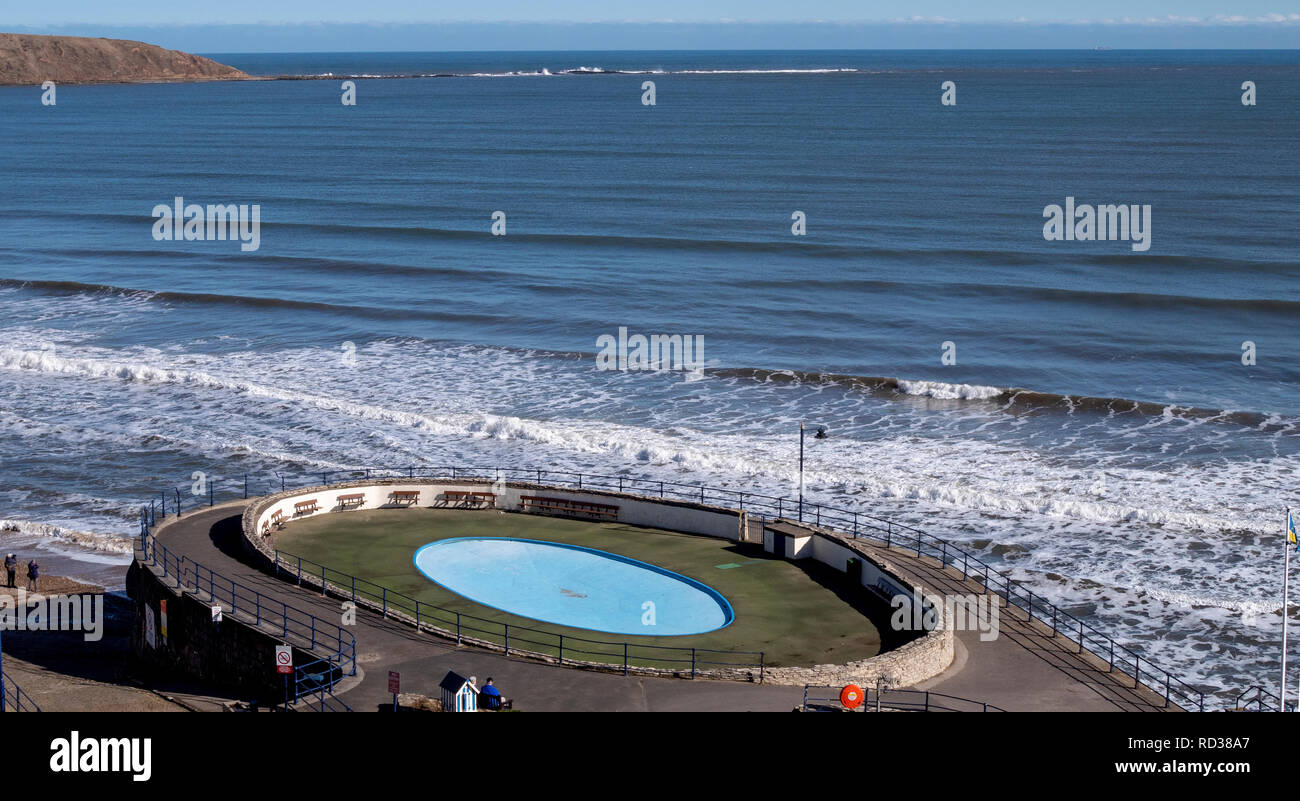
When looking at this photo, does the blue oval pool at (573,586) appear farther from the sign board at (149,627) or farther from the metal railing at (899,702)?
the sign board at (149,627)

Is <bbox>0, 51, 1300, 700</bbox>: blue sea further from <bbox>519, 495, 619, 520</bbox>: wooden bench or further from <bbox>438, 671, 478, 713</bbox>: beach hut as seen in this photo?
<bbox>438, 671, 478, 713</bbox>: beach hut

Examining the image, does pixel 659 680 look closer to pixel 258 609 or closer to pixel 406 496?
pixel 258 609

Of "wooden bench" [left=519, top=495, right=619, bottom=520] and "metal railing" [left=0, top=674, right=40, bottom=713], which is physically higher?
"wooden bench" [left=519, top=495, right=619, bottom=520]

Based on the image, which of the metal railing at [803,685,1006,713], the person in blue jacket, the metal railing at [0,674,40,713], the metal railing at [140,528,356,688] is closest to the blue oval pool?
the metal railing at [140,528,356,688]

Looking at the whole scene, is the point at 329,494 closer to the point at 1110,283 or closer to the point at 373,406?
the point at 373,406

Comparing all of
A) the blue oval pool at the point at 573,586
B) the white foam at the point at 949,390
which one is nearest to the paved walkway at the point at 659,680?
the blue oval pool at the point at 573,586
